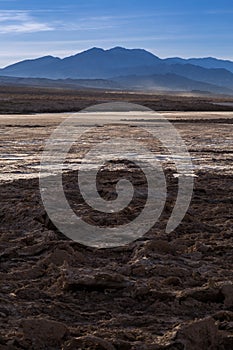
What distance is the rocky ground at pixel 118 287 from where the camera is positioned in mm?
5113

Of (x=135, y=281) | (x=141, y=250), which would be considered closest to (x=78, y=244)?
(x=141, y=250)

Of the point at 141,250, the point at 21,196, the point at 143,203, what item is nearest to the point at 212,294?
the point at 141,250

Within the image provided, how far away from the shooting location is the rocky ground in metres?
5.11

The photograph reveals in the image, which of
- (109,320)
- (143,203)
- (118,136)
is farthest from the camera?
(118,136)

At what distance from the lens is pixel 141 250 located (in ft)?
25.2

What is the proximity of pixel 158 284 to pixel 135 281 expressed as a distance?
257 mm

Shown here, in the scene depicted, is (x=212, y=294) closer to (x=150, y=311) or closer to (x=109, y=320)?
(x=150, y=311)

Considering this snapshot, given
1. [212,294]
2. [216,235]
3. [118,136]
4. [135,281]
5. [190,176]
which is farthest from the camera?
[118,136]

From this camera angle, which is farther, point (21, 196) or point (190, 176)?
point (190, 176)

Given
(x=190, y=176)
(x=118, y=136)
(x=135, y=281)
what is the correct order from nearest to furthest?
1. (x=135, y=281)
2. (x=190, y=176)
3. (x=118, y=136)

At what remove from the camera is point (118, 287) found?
20.8 ft

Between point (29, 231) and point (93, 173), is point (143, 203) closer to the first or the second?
point (29, 231)

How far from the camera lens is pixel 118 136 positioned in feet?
75.5

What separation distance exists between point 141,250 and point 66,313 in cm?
209
